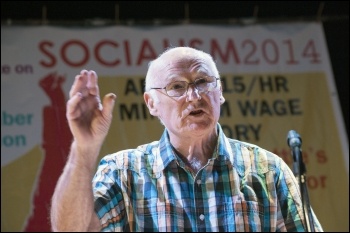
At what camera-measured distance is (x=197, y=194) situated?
2.23 meters

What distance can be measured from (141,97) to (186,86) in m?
2.16

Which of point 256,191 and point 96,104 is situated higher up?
point 96,104

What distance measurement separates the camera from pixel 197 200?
2.22m

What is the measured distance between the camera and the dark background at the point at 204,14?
15.5 feet

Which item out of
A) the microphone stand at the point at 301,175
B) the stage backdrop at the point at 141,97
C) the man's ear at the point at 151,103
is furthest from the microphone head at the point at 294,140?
the stage backdrop at the point at 141,97

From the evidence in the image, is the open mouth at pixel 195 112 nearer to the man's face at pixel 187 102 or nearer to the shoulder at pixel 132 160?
the man's face at pixel 187 102

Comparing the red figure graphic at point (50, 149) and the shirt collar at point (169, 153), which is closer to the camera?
the shirt collar at point (169, 153)

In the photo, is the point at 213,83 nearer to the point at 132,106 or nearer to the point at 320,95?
the point at 132,106

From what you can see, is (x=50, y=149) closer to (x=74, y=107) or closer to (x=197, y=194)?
(x=197, y=194)

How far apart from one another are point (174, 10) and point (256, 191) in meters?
2.88

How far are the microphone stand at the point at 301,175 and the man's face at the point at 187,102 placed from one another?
396 millimetres

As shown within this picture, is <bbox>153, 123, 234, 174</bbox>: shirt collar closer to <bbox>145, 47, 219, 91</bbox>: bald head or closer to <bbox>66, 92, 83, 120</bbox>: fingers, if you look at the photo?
<bbox>145, 47, 219, 91</bbox>: bald head

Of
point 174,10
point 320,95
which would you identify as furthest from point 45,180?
point 320,95

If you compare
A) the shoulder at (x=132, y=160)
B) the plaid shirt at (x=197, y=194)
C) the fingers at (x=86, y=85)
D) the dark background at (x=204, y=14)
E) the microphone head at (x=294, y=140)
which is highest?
the dark background at (x=204, y=14)
